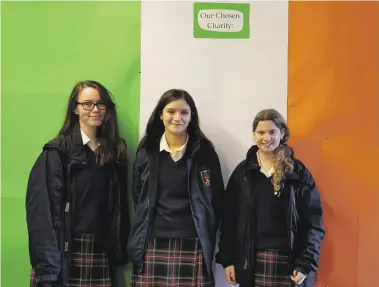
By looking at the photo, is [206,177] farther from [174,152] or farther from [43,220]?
[43,220]

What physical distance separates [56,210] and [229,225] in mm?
802

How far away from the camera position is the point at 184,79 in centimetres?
218

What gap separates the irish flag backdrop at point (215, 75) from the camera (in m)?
2.17

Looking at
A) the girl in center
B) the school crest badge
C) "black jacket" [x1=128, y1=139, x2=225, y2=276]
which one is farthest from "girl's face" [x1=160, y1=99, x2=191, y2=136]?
the school crest badge

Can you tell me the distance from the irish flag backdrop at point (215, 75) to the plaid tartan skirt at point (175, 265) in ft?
1.74

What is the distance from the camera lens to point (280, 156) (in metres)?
1.84

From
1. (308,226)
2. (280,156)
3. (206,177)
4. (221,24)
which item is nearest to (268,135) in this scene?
(280,156)

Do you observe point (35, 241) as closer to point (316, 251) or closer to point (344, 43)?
point (316, 251)

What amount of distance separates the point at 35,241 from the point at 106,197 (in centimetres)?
37

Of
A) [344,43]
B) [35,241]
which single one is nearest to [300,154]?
[344,43]

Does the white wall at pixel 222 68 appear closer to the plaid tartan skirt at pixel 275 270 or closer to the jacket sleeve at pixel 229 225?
the jacket sleeve at pixel 229 225

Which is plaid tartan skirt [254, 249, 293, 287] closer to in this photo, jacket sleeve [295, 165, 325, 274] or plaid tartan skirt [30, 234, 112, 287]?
jacket sleeve [295, 165, 325, 274]

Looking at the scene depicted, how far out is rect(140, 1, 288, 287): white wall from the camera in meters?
2.18

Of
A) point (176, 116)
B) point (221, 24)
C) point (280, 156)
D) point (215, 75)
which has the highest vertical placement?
point (221, 24)
